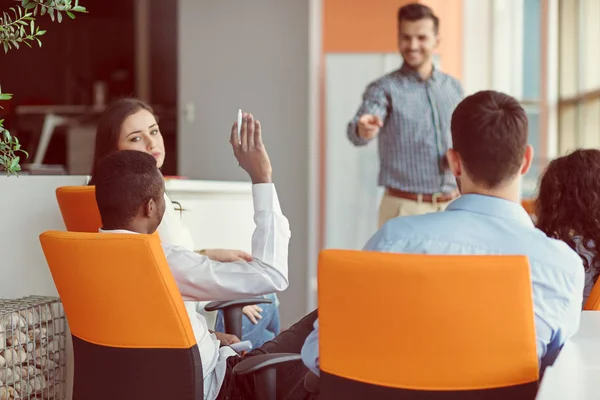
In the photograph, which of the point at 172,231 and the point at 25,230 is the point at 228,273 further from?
the point at 25,230

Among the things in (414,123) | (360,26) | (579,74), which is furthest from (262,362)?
(360,26)

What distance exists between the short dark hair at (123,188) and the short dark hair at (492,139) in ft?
2.44

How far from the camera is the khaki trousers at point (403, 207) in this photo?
12.9 ft

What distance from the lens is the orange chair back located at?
133 centimetres

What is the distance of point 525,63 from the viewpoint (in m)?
6.16

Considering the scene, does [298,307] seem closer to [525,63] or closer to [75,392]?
[525,63]

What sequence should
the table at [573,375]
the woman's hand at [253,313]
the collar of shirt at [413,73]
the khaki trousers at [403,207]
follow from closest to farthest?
the table at [573,375], the woman's hand at [253,313], the khaki trousers at [403,207], the collar of shirt at [413,73]

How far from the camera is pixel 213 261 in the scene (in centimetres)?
194

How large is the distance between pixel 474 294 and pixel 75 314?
900 mm

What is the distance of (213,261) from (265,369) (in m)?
0.34

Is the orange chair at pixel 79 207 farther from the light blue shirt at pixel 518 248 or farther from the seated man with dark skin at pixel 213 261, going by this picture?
the light blue shirt at pixel 518 248

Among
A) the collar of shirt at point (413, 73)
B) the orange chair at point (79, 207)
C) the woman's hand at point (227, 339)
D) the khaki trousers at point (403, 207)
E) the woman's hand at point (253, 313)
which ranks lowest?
the woman's hand at point (253, 313)

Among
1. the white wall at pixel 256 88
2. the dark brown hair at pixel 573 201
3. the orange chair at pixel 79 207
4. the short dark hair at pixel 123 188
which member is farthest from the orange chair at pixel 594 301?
the white wall at pixel 256 88

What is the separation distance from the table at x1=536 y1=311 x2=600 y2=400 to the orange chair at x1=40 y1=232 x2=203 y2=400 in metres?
0.73
